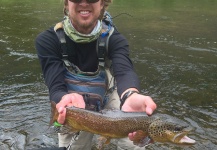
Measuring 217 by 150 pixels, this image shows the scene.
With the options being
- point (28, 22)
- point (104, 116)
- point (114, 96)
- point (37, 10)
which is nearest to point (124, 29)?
point (28, 22)

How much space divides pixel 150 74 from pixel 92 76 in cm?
480

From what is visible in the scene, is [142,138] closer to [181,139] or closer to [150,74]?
[181,139]

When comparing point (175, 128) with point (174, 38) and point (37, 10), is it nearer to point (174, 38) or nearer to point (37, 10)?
point (174, 38)

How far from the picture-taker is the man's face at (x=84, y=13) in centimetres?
351

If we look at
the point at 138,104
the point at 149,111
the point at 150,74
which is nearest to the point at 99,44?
the point at 138,104

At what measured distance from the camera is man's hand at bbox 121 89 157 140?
9.38 ft

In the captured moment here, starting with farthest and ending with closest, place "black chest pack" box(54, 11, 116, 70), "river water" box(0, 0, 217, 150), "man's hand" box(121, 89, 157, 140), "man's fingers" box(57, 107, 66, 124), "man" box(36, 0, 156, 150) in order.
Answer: "river water" box(0, 0, 217, 150) → "black chest pack" box(54, 11, 116, 70) → "man" box(36, 0, 156, 150) → "man's fingers" box(57, 107, 66, 124) → "man's hand" box(121, 89, 157, 140)

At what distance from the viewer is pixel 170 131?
2746 millimetres

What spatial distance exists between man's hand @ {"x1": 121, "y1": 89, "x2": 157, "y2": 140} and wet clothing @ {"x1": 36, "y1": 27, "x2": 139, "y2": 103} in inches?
10.8

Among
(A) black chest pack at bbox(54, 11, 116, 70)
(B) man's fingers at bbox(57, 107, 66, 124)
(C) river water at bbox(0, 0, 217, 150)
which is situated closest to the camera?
(B) man's fingers at bbox(57, 107, 66, 124)

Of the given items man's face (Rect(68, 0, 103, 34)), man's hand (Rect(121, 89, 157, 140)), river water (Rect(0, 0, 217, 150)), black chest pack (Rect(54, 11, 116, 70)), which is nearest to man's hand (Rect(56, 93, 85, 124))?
man's hand (Rect(121, 89, 157, 140))

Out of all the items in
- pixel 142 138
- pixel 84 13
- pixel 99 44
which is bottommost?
pixel 142 138

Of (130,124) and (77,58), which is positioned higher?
(77,58)

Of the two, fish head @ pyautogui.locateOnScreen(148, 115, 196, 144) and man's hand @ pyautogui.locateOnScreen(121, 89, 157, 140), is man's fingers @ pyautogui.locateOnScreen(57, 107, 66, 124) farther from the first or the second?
fish head @ pyautogui.locateOnScreen(148, 115, 196, 144)
